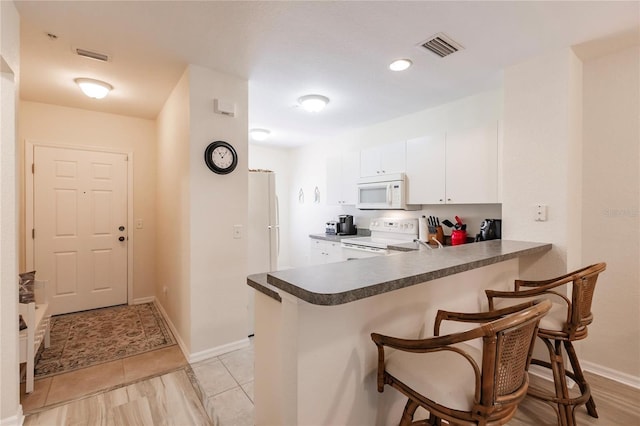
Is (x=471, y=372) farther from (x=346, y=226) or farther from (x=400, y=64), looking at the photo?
(x=346, y=226)

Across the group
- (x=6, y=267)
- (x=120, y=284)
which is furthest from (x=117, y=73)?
(x=120, y=284)

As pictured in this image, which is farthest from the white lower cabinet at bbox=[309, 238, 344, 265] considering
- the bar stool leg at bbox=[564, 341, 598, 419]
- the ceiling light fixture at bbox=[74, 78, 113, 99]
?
the ceiling light fixture at bbox=[74, 78, 113, 99]

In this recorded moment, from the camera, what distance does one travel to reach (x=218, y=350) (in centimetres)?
270

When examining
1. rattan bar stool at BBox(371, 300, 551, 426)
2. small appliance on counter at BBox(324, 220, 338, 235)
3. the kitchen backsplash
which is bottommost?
rattan bar stool at BBox(371, 300, 551, 426)

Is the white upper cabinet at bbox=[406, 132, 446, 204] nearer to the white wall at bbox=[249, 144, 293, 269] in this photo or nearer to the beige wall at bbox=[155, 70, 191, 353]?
the beige wall at bbox=[155, 70, 191, 353]

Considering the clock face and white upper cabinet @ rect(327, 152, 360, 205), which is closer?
the clock face

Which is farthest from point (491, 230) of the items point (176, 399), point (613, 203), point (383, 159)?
point (176, 399)

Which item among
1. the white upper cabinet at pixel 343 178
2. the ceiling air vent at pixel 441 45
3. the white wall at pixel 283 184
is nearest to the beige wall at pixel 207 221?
the ceiling air vent at pixel 441 45

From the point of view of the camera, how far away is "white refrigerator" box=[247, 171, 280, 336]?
3236 millimetres

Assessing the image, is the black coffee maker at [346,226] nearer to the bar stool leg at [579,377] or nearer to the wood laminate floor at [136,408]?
the wood laminate floor at [136,408]

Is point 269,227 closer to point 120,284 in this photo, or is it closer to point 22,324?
point 22,324

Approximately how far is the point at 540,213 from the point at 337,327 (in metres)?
1.99

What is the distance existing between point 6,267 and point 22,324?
2.23ft

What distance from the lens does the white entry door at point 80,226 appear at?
11.8 ft
